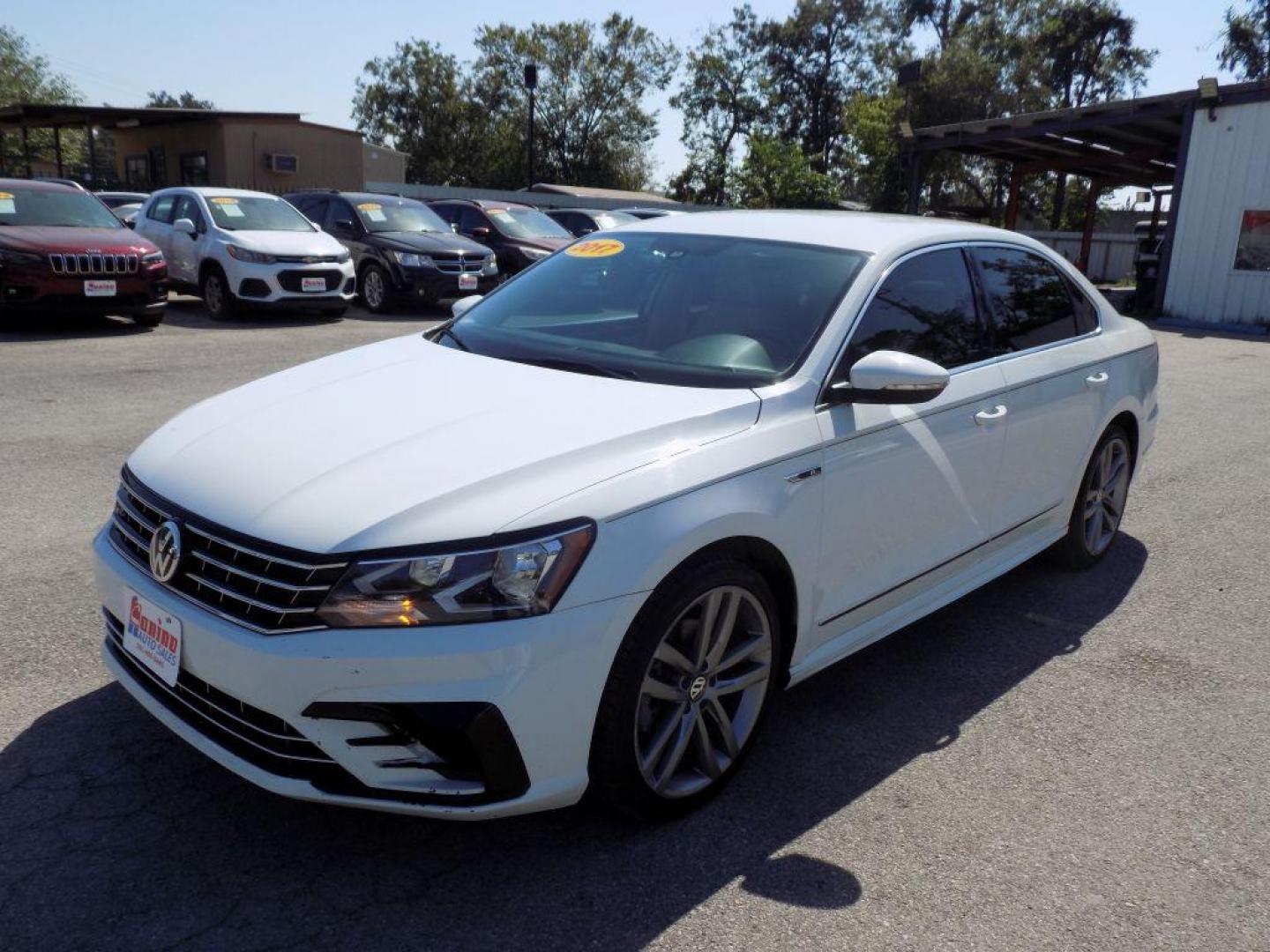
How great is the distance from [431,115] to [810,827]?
66657mm

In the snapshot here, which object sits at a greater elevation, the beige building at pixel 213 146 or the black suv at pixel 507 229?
the beige building at pixel 213 146

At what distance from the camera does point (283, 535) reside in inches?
96.2

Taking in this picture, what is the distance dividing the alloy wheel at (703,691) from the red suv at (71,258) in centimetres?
1056

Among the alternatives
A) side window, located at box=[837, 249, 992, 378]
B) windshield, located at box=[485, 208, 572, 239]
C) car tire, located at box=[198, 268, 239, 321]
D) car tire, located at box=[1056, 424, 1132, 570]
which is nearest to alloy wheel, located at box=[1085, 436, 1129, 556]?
car tire, located at box=[1056, 424, 1132, 570]

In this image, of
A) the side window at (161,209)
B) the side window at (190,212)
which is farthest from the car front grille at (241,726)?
the side window at (161,209)

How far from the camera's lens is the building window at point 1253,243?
1822 centimetres

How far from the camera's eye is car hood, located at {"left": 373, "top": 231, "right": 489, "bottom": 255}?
49.6 feet

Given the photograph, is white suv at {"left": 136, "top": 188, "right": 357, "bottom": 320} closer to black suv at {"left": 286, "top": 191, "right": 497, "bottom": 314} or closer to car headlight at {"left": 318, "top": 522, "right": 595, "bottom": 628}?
black suv at {"left": 286, "top": 191, "right": 497, "bottom": 314}

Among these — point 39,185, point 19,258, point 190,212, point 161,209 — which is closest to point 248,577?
point 19,258

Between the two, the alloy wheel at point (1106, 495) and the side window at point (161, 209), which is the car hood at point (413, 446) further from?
the side window at point (161, 209)

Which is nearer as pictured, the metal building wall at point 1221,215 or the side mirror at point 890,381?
the side mirror at point 890,381

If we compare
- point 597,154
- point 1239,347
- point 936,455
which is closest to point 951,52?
→ point 597,154

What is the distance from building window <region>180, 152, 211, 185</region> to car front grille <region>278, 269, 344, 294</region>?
64.1 ft

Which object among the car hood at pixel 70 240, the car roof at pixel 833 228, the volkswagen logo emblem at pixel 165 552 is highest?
the car roof at pixel 833 228
